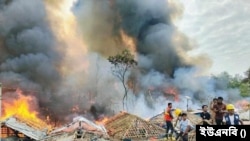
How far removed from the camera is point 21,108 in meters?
20.3

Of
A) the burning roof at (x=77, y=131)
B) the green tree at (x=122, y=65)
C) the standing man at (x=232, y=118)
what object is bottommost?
the burning roof at (x=77, y=131)

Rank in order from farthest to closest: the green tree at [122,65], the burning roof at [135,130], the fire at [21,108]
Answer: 1. the green tree at [122,65]
2. the fire at [21,108]
3. the burning roof at [135,130]

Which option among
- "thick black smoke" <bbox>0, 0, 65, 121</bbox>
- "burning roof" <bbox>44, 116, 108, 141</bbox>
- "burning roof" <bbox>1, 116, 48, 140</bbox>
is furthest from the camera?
"thick black smoke" <bbox>0, 0, 65, 121</bbox>

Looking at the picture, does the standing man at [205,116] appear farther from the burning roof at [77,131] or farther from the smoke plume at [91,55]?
the smoke plume at [91,55]

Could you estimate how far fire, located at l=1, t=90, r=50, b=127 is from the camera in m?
19.3

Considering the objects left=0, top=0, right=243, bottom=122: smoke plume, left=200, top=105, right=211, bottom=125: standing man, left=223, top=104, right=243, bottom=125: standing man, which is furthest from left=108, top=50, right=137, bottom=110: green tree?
left=223, top=104, right=243, bottom=125: standing man

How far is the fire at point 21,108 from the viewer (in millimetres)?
19266

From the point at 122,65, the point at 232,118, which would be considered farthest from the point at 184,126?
the point at 122,65

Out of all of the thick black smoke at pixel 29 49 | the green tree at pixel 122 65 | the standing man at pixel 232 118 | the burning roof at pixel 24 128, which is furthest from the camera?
the green tree at pixel 122 65

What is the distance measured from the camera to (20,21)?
23156 mm

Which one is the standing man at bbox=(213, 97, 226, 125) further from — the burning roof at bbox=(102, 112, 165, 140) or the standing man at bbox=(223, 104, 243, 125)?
the burning roof at bbox=(102, 112, 165, 140)

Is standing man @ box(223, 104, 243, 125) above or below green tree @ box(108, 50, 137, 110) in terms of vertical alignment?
below

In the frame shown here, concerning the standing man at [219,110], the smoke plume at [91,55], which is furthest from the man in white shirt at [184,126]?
the smoke plume at [91,55]

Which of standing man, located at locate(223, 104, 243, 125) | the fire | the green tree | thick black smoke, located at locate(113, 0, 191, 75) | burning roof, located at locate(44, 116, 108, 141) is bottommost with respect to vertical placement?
burning roof, located at locate(44, 116, 108, 141)
